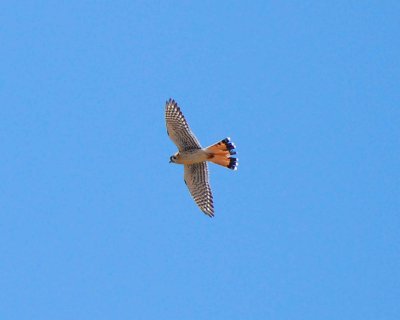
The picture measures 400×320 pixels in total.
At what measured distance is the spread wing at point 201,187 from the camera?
36.8 m

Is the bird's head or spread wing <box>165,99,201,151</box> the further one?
the bird's head

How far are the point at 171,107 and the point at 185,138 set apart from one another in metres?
0.77

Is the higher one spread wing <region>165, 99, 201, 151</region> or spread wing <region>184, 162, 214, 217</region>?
spread wing <region>165, 99, 201, 151</region>

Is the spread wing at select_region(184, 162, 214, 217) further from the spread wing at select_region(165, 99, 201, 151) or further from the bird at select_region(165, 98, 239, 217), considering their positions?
the spread wing at select_region(165, 99, 201, 151)

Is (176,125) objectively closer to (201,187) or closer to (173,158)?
(173,158)

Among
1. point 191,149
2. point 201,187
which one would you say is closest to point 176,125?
point 191,149

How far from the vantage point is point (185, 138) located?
118 ft

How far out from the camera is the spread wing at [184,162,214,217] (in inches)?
1451

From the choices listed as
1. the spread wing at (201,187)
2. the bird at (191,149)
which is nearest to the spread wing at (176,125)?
the bird at (191,149)

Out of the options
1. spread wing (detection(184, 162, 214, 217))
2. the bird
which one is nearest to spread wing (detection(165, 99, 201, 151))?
the bird

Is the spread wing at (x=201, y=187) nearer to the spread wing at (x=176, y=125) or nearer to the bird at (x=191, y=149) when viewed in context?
the bird at (x=191, y=149)

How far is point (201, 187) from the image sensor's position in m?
36.9

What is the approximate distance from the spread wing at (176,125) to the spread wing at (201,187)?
0.94 m

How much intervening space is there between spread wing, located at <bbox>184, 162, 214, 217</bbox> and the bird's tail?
32.7 inches
